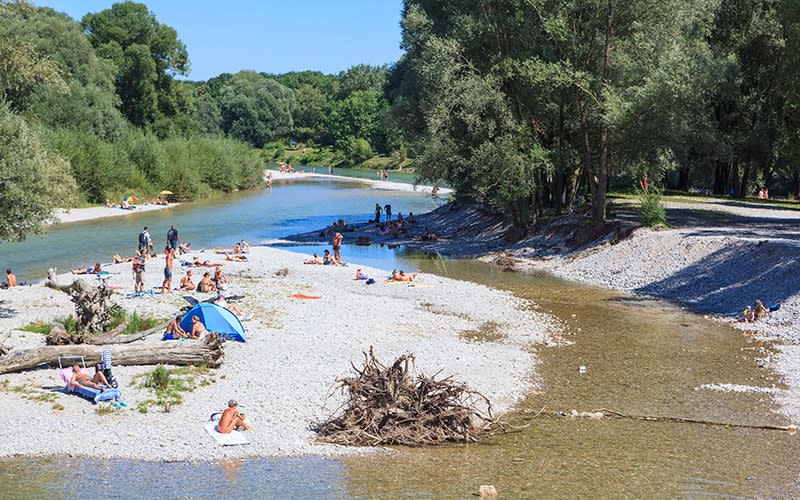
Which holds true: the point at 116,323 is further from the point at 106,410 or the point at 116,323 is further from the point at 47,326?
the point at 106,410

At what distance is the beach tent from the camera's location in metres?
25.2

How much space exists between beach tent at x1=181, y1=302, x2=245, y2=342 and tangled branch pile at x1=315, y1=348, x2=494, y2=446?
7736 millimetres

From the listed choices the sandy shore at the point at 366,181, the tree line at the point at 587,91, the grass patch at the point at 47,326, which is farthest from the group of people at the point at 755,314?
the sandy shore at the point at 366,181

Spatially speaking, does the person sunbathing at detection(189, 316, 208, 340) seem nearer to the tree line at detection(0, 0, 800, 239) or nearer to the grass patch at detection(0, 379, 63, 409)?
the grass patch at detection(0, 379, 63, 409)

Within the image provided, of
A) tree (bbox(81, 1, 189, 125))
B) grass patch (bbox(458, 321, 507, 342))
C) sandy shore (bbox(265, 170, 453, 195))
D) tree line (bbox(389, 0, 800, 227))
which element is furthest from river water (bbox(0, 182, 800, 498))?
tree (bbox(81, 1, 189, 125))

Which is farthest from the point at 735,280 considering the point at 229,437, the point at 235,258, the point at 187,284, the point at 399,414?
the point at 235,258

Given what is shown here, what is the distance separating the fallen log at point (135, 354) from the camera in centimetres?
2100

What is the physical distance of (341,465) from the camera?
55.2 feet

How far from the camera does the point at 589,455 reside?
17.6 metres

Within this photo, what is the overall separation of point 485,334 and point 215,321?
9.19 meters

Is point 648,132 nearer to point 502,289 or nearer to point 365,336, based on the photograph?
point 502,289

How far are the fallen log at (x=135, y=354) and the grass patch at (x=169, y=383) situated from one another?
32 cm

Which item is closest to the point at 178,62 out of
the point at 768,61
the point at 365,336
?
the point at 768,61

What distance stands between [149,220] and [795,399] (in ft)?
188
